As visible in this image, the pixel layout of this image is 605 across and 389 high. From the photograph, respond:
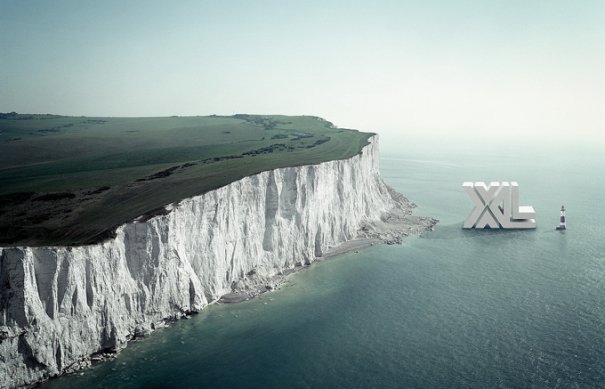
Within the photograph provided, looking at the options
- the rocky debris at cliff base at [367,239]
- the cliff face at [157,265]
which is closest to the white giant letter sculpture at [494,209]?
the rocky debris at cliff base at [367,239]

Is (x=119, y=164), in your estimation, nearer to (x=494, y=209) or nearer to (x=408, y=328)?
(x=408, y=328)

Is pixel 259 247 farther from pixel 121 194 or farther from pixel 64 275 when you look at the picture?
pixel 64 275

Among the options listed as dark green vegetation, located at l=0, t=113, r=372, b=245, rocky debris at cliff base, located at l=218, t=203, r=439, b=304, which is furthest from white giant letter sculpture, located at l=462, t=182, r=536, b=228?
dark green vegetation, located at l=0, t=113, r=372, b=245

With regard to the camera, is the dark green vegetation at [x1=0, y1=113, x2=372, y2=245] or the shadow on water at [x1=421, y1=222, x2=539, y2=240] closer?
the dark green vegetation at [x1=0, y1=113, x2=372, y2=245]

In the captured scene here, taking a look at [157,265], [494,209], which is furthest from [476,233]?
[157,265]

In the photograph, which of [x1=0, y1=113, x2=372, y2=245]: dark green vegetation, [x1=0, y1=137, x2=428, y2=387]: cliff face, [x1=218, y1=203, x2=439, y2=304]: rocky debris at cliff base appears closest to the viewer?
[x1=0, y1=137, x2=428, y2=387]: cliff face

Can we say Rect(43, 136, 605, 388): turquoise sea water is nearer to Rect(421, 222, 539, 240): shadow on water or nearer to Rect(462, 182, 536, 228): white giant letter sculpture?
Rect(421, 222, 539, 240): shadow on water
